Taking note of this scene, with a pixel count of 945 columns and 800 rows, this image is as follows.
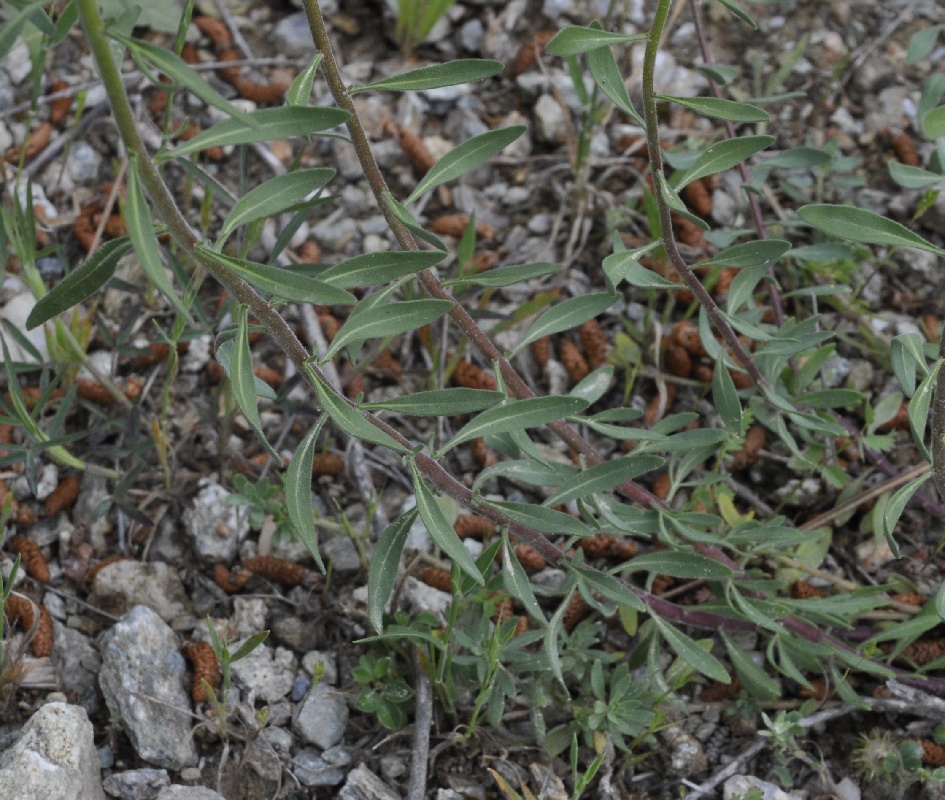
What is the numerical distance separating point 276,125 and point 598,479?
102 cm

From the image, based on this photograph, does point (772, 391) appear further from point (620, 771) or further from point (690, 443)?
point (620, 771)

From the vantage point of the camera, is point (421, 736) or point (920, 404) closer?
point (920, 404)

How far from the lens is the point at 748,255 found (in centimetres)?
222

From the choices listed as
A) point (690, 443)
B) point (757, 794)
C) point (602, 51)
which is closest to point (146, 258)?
point (602, 51)

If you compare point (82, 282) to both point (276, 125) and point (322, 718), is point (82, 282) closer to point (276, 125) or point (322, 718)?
point (276, 125)

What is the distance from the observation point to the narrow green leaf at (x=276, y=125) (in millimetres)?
1540

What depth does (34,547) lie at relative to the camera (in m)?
2.62

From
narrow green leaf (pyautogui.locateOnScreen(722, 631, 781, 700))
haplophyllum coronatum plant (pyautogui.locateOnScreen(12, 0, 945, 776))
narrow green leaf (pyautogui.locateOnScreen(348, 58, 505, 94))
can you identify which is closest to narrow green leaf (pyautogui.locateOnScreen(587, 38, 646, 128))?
haplophyllum coronatum plant (pyautogui.locateOnScreen(12, 0, 945, 776))

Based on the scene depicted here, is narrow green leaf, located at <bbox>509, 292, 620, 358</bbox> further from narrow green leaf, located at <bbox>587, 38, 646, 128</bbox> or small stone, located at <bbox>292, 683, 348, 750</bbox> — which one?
small stone, located at <bbox>292, 683, 348, 750</bbox>

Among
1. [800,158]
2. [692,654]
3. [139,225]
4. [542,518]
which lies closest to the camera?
[139,225]

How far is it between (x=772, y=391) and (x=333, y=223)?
5.27 ft

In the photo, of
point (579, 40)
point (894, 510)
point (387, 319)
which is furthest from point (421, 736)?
point (579, 40)

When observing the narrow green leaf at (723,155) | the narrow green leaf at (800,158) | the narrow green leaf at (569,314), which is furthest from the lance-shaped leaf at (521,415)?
the narrow green leaf at (800,158)

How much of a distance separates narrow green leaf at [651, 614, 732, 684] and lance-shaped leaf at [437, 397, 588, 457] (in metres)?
0.70
